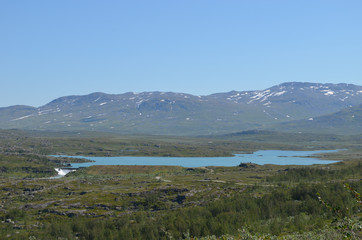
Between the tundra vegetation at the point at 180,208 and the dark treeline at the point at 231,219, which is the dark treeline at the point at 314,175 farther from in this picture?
the dark treeline at the point at 231,219

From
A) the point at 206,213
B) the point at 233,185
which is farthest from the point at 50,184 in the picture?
the point at 206,213

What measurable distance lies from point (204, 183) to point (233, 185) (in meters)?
10.1

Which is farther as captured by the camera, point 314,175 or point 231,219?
point 314,175

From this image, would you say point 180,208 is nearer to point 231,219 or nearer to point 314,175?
point 231,219

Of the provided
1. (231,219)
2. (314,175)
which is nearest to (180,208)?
(231,219)

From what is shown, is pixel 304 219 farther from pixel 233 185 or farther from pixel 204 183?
pixel 204 183

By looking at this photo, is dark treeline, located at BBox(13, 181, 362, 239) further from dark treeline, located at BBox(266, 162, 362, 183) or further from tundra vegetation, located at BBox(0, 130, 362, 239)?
dark treeline, located at BBox(266, 162, 362, 183)

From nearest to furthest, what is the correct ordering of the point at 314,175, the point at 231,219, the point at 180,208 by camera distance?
the point at 231,219 < the point at 180,208 < the point at 314,175

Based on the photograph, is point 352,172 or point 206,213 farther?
point 352,172

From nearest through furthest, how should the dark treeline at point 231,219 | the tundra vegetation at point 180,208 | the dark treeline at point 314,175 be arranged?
1. the tundra vegetation at point 180,208
2. the dark treeline at point 231,219
3. the dark treeline at point 314,175

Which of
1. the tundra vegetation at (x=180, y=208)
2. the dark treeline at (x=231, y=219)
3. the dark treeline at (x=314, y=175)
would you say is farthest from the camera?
the dark treeline at (x=314, y=175)

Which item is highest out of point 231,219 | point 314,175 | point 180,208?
point 231,219

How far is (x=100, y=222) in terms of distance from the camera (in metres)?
76.3

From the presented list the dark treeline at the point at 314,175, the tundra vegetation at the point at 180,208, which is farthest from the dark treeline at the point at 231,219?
the dark treeline at the point at 314,175
